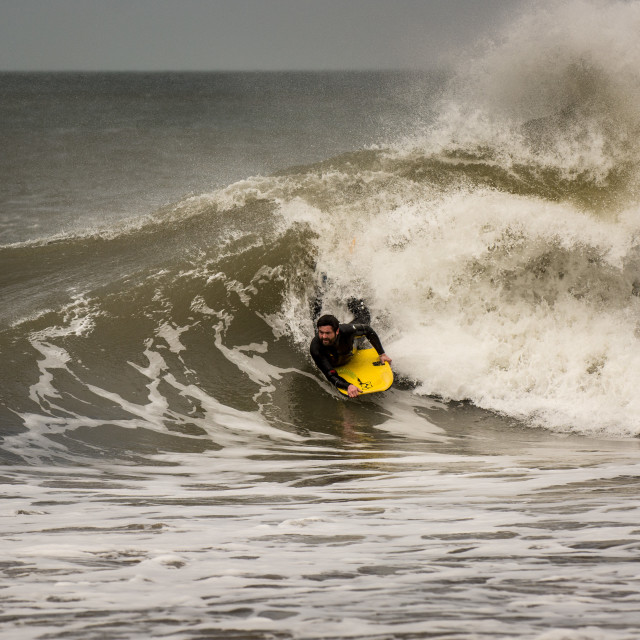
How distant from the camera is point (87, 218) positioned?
20.6m

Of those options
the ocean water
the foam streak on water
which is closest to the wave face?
the ocean water

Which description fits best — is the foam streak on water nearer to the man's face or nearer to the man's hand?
the man's hand

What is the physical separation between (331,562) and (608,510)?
1630mm

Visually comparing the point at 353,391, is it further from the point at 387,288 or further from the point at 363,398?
the point at 387,288

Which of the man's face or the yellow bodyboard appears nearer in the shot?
the man's face

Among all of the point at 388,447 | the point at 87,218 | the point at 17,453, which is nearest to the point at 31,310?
the point at 17,453

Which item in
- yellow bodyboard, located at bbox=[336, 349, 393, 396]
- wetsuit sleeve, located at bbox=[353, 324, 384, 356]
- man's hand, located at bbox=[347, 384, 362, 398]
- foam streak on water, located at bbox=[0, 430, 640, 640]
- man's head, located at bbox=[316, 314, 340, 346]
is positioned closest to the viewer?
foam streak on water, located at bbox=[0, 430, 640, 640]

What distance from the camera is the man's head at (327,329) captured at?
27.2ft

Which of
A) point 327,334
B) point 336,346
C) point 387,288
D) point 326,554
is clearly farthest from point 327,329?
point 326,554

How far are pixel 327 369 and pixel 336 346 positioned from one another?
349 mm

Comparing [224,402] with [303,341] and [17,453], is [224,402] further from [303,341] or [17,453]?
[17,453]

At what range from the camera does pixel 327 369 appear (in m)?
8.38

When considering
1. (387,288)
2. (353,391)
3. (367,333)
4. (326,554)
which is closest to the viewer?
(326,554)

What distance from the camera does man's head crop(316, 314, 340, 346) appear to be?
8.29 meters
